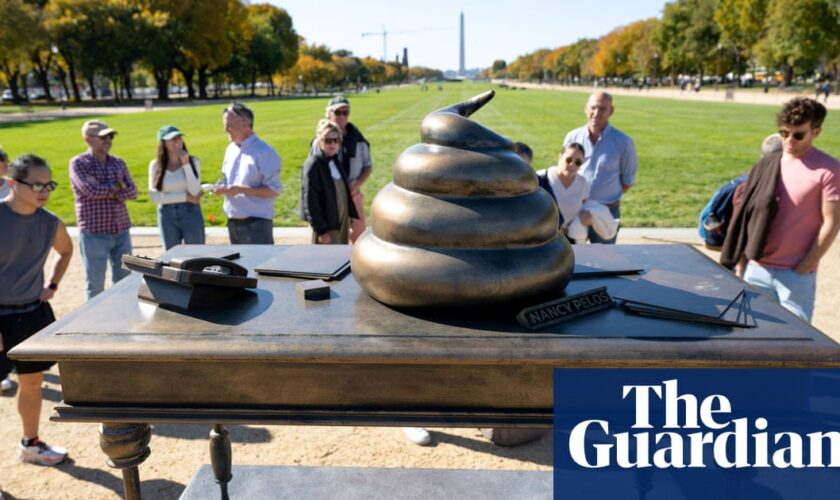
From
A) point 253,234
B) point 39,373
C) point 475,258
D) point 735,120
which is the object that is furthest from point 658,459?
point 735,120

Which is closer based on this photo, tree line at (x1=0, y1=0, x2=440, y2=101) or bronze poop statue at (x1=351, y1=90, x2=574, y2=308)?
bronze poop statue at (x1=351, y1=90, x2=574, y2=308)

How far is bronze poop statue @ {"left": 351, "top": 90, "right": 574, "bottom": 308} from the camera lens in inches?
74.1

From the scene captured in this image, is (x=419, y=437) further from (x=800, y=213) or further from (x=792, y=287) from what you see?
(x=800, y=213)

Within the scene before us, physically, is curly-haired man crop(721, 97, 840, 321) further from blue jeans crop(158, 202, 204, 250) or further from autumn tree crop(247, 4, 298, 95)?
autumn tree crop(247, 4, 298, 95)

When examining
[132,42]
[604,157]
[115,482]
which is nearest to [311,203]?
[604,157]

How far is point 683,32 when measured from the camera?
76.8 metres

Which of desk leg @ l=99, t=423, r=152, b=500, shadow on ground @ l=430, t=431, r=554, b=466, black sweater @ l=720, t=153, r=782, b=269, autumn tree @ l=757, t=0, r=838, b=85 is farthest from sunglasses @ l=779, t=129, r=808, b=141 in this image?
autumn tree @ l=757, t=0, r=838, b=85

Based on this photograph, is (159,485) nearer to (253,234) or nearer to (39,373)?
(39,373)

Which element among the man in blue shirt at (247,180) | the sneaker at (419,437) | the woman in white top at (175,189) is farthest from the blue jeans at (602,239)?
the woman in white top at (175,189)

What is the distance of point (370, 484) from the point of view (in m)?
3.27

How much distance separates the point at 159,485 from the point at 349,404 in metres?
2.00

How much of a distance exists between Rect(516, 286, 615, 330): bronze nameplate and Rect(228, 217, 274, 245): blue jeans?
3.85 meters

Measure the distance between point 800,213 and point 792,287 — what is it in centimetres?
43

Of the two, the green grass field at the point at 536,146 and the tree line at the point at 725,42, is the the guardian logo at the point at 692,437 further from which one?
the tree line at the point at 725,42
